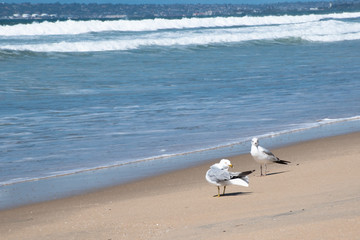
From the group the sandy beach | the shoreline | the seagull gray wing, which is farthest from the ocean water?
the seagull gray wing

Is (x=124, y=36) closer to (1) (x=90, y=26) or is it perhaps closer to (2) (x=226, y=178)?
(1) (x=90, y=26)

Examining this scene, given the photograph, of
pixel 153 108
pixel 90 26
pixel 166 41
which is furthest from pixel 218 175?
pixel 90 26

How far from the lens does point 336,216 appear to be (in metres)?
4.86

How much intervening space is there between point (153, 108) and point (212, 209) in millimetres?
8093

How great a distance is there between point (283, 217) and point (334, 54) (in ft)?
80.4

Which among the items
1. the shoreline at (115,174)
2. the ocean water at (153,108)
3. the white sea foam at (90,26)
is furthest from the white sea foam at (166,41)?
the shoreline at (115,174)

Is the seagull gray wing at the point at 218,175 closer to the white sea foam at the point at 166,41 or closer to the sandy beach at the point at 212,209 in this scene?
the sandy beach at the point at 212,209

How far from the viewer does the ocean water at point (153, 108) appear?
9672mm

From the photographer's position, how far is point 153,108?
14125 millimetres

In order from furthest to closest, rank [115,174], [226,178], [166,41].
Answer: [166,41]
[115,174]
[226,178]

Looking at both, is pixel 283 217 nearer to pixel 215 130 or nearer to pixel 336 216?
pixel 336 216

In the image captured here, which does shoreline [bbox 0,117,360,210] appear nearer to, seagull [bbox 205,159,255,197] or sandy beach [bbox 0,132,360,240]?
sandy beach [bbox 0,132,360,240]

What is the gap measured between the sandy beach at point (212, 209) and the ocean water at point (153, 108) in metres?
0.79

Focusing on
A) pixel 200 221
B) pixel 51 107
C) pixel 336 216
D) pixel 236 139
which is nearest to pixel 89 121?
pixel 51 107
